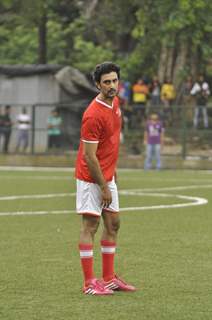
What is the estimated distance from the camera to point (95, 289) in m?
10.1

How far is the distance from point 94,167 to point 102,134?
31 cm

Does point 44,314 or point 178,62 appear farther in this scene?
point 178,62

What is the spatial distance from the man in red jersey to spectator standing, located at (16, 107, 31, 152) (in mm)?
25643

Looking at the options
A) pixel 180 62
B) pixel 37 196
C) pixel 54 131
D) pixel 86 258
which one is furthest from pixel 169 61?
pixel 86 258

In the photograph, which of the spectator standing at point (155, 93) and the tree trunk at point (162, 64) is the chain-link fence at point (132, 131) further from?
the tree trunk at point (162, 64)

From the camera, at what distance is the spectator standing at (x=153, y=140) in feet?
108

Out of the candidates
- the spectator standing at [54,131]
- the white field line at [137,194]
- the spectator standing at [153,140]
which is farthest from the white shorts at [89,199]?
the spectator standing at [54,131]

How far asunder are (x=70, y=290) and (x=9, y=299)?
70cm

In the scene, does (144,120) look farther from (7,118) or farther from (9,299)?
(9,299)

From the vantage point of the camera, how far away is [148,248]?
1334 centimetres

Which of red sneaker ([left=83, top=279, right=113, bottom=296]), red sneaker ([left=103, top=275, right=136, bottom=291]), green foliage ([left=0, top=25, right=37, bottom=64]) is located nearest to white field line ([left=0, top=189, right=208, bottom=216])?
red sneaker ([left=103, top=275, right=136, bottom=291])

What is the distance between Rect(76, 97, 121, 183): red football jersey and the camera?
9.99 metres

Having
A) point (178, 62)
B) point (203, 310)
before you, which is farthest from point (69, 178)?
point (203, 310)

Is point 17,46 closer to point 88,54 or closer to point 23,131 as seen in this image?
point 88,54
